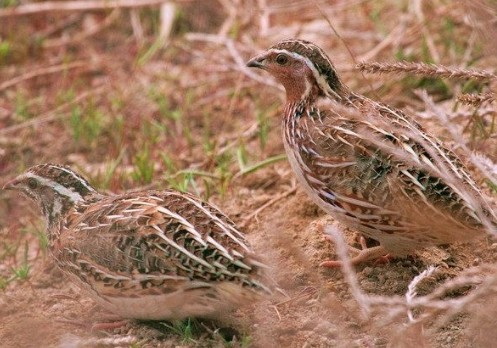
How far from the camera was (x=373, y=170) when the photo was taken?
5.10 m

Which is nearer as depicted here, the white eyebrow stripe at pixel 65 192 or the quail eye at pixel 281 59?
the white eyebrow stripe at pixel 65 192

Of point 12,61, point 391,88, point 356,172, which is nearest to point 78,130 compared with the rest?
point 12,61

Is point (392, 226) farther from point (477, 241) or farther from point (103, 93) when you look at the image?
point (103, 93)

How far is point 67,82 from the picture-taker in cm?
884

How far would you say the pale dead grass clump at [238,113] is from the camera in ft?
16.1

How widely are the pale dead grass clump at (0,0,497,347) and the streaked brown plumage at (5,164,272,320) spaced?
9.3 inches

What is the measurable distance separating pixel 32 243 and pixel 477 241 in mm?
3070

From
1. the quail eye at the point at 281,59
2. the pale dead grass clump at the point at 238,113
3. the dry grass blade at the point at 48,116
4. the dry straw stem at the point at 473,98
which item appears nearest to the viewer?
the dry straw stem at the point at 473,98

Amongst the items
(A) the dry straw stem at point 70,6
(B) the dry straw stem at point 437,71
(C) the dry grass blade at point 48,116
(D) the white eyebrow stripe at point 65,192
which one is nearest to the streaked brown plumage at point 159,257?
(D) the white eyebrow stripe at point 65,192

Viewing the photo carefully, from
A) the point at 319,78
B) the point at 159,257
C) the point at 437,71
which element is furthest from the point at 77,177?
the point at 437,71

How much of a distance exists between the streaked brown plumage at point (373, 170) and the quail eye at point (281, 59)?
0.06 metres

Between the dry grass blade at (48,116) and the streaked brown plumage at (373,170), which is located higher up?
the dry grass blade at (48,116)

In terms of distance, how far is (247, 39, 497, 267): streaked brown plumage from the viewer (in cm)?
496

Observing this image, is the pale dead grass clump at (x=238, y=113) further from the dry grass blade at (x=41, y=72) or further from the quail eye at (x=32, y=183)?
the quail eye at (x=32, y=183)
